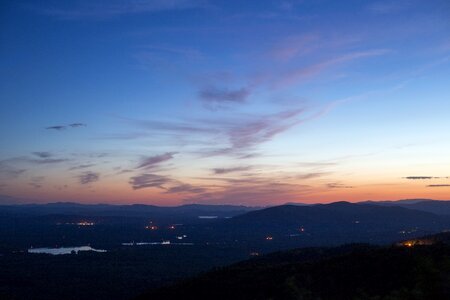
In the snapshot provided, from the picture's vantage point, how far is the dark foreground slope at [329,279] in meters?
50.6

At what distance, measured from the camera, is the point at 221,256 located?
7397 inches

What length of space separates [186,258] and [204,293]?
118 metres

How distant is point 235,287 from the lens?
6456 cm

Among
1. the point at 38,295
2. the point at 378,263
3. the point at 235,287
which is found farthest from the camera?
the point at 38,295

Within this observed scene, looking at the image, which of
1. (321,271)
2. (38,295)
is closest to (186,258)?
(38,295)

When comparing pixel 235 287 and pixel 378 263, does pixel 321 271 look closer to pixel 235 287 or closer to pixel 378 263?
pixel 378 263

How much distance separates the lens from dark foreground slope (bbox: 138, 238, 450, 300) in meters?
50.6

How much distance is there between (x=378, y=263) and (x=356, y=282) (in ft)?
20.0

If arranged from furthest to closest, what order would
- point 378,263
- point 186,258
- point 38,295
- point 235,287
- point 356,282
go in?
point 186,258
point 38,295
point 235,287
point 378,263
point 356,282

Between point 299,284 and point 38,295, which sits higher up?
point 299,284

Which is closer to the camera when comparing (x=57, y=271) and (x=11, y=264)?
(x=57, y=271)

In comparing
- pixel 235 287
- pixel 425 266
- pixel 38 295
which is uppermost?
pixel 425 266

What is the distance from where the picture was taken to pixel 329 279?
5738 cm

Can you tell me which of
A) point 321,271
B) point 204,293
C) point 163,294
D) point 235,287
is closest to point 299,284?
point 321,271
